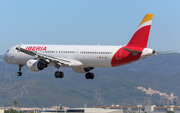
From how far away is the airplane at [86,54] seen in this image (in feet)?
217

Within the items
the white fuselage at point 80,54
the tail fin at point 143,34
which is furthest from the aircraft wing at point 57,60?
the tail fin at point 143,34

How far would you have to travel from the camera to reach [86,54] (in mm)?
68438

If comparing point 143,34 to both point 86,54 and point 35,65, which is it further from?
point 35,65

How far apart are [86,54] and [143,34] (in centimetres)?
1051

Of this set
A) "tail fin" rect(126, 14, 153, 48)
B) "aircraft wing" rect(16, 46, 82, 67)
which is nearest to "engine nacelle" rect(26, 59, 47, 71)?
"aircraft wing" rect(16, 46, 82, 67)

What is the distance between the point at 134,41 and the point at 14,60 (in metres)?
23.4

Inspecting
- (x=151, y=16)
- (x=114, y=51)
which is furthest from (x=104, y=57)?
(x=151, y=16)

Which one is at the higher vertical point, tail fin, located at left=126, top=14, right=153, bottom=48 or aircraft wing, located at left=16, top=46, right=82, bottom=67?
tail fin, located at left=126, top=14, right=153, bottom=48

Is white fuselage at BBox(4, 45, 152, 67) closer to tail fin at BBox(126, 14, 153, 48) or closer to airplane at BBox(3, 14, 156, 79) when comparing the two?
airplane at BBox(3, 14, 156, 79)

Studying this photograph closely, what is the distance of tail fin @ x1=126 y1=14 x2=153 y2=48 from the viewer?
6606 cm

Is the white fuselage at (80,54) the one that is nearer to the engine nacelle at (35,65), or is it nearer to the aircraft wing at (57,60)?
the aircraft wing at (57,60)

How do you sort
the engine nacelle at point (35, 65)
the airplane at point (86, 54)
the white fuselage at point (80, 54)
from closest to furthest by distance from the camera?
the airplane at point (86, 54), the white fuselage at point (80, 54), the engine nacelle at point (35, 65)

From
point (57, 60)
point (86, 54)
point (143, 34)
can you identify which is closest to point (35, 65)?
point (57, 60)

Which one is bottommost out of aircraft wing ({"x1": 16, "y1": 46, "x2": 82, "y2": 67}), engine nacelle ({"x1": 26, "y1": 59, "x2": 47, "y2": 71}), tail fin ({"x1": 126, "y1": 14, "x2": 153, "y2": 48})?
engine nacelle ({"x1": 26, "y1": 59, "x2": 47, "y2": 71})
